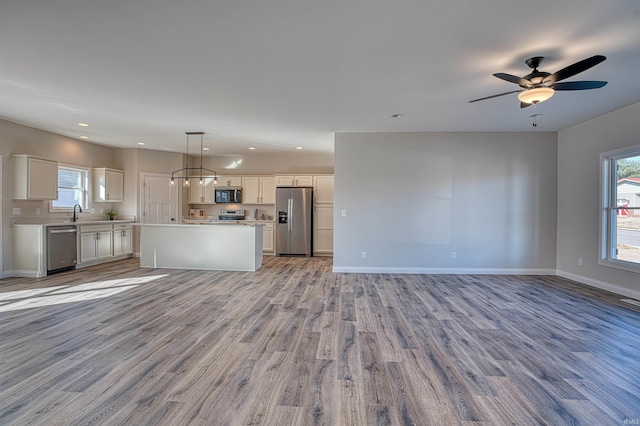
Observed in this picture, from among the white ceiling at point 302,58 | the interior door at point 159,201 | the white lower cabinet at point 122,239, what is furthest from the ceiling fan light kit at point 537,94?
the white lower cabinet at point 122,239

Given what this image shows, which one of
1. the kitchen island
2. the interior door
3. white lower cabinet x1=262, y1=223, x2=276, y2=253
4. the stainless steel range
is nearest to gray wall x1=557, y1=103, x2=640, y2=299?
the kitchen island

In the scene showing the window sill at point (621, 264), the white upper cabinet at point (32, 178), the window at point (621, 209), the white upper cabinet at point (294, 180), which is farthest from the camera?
the white upper cabinet at point (294, 180)

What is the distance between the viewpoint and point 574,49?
263 centimetres

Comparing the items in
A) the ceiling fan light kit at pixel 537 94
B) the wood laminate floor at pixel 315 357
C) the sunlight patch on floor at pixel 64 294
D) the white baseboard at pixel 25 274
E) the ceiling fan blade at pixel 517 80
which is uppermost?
the ceiling fan blade at pixel 517 80

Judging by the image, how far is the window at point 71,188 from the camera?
6090 mm

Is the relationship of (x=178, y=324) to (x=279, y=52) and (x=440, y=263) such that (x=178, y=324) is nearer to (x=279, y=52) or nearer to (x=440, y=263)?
(x=279, y=52)

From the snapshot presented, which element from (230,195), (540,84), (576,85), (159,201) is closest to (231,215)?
(230,195)

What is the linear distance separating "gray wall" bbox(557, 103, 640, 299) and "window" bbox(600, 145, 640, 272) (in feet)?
0.33

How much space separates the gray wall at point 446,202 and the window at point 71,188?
558cm

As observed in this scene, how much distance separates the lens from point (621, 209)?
445 cm

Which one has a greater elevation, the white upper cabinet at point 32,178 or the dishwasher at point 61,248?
the white upper cabinet at point 32,178

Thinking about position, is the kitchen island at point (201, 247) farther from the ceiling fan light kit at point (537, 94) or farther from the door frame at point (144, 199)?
the ceiling fan light kit at point (537, 94)

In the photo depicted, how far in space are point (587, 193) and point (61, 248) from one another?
9231 mm

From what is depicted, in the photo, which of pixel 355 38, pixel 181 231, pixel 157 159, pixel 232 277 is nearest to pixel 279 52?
pixel 355 38
